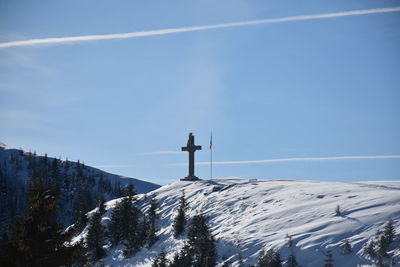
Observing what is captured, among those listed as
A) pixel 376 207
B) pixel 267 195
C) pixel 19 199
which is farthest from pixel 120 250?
pixel 19 199

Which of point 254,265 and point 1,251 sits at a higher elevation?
point 1,251

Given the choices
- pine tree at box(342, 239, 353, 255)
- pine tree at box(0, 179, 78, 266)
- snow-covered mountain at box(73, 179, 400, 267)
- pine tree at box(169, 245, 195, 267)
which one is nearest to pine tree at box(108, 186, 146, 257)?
snow-covered mountain at box(73, 179, 400, 267)

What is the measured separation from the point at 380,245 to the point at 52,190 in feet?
60.9

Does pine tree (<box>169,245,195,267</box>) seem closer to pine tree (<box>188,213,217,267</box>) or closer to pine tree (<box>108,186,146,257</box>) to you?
pine tree (<box>188,213,217,267</box>)

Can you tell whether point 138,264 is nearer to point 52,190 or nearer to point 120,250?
point 120,250

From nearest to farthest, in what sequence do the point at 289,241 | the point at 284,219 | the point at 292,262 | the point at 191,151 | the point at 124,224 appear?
the point at 292,262 → the point at 289,241 → the point at 284,219 → the point at 124,224 → the point at 191,151

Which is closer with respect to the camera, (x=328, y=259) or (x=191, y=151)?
(x=328, y=259)

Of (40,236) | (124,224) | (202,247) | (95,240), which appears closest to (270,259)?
(202,247)

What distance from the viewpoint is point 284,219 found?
32969 millimetres

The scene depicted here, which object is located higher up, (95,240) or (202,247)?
(202,247)

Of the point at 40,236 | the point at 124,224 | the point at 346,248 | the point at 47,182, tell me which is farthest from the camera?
the point at 47,182

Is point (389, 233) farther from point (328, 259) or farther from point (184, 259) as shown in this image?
point (184, 259)

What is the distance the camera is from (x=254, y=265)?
27.1 m

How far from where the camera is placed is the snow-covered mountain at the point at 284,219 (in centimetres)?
2695
